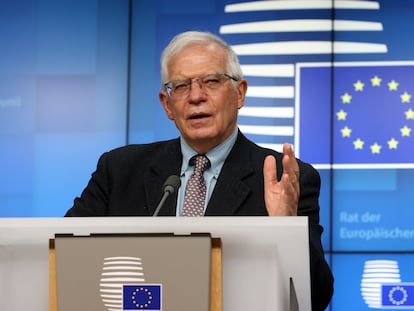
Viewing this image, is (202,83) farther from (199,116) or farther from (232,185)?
(232,185)

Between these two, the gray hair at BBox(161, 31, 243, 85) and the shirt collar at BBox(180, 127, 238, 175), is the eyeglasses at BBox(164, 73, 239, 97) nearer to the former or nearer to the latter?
the gray hair at BBox(161, 31, 243, 85)

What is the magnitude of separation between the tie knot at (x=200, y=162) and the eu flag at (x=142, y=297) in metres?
0.96

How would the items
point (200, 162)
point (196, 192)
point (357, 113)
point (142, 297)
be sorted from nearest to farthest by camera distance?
point (142, 297) < point (196, 192) < point (200, 162) < point (357, 113)

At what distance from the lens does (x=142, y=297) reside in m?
1.34

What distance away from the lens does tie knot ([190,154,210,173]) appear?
2293 millimetres

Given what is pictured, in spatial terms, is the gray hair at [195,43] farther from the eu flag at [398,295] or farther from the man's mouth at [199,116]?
the eu flag at [398,295]

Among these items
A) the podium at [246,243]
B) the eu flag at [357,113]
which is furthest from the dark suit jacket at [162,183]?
the eu flag at [357,113]

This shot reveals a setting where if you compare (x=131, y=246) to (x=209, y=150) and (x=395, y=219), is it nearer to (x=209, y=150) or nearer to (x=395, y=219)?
(x=209, y=150)

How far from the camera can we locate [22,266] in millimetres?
1436

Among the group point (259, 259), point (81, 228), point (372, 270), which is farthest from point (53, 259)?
point (372, 270)

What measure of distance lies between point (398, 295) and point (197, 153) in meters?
2.74

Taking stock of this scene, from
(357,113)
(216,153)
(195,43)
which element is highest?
(357,113)

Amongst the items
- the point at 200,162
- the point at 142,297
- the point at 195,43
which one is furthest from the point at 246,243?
the point at 195,43

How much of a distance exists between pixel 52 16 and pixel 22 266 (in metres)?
3.98
